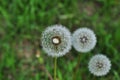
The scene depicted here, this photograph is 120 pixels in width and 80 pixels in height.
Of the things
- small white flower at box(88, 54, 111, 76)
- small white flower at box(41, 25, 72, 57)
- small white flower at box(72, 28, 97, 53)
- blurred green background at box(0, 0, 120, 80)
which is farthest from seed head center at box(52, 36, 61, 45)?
blurred green background at box(0, 0, 120, 80)

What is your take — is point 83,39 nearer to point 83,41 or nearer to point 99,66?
point 83,41

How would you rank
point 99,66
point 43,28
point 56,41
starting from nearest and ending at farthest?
point 56,41
point 99,66
point 43,28

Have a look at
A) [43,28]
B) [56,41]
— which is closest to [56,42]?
[56,41]

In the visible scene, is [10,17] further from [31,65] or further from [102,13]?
[102,13]

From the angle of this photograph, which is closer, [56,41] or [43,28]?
[56,41]

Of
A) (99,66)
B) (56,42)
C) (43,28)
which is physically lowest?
(99,66)

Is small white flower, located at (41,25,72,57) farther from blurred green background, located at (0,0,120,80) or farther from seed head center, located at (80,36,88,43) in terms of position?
blurred green background, located at (0,0,120,80)

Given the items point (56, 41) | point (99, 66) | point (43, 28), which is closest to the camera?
point (56, 41)
